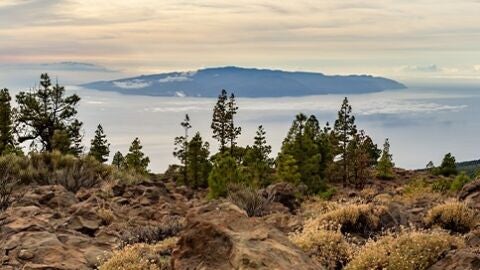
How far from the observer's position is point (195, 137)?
6238cm

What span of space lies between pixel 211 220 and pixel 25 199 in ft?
34.7

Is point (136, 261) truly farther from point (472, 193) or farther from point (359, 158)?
point (359, 158)

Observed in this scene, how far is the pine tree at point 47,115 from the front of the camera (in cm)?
4969

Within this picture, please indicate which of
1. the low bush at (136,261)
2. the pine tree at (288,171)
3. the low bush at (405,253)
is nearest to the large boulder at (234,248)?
the low bush at (136,261)

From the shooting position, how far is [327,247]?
11531mm

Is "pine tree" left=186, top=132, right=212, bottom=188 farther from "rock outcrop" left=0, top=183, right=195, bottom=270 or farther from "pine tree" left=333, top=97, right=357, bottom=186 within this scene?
"rock outcrop" left=0, top=183, right=195, bottom=270

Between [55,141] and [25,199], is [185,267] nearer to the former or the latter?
[25,199]

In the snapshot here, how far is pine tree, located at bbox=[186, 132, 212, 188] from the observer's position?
61.7 m

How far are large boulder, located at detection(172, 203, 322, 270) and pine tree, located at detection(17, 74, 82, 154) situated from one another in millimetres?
41422

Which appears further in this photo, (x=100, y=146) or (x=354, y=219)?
(x=100, y=146)

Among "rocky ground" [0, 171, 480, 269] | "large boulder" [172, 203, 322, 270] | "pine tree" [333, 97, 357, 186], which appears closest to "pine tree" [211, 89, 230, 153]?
"pine tree" [333, 97, 357, 186]

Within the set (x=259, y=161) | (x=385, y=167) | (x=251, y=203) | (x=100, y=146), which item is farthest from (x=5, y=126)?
(x=385, y=167)

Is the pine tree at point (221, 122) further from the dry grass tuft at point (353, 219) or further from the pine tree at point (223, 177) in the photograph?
the dry grass tuft at point (353, 219)

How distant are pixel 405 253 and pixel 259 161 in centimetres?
4253
